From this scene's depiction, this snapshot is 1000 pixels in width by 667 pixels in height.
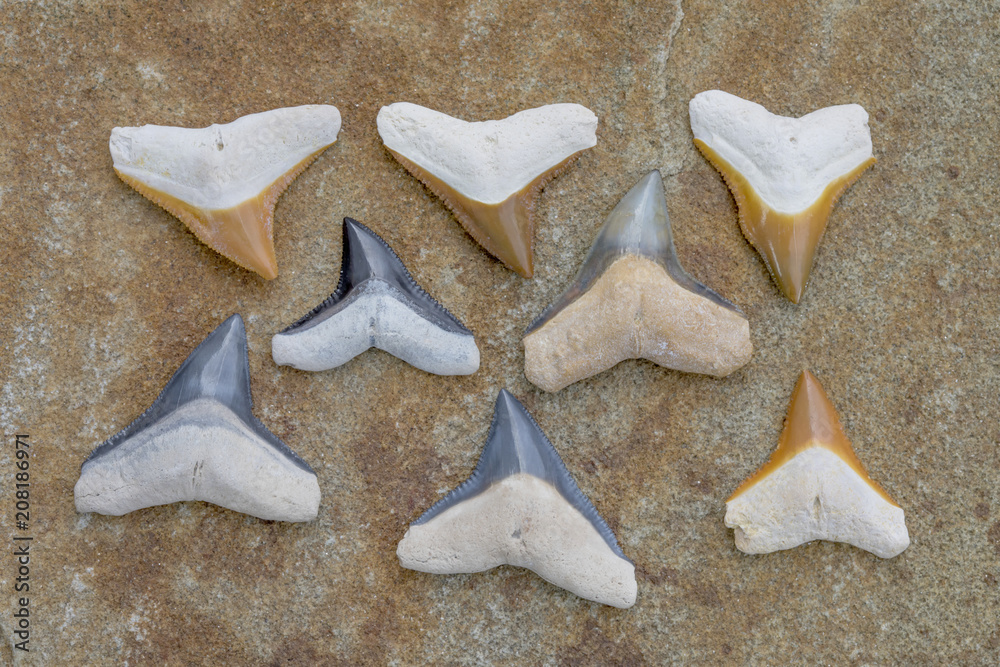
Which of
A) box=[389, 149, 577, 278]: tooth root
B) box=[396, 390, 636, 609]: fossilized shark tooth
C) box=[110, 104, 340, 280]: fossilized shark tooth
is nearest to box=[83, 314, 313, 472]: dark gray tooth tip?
box=[110, 104, 340, 280]: fossilized shark tooth

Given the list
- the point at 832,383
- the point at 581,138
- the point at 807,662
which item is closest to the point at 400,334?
the point at 581,138

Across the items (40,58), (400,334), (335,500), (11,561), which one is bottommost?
(11,561)

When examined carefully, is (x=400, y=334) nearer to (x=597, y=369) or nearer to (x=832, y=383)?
(x=597, y=369)

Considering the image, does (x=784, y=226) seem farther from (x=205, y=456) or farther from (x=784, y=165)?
(x=205, y=456)

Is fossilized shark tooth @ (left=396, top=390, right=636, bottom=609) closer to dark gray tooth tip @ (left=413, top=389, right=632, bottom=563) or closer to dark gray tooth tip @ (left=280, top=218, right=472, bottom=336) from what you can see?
dark gray tooth tip @ (left=413, top=389, right=632, bottom=563)

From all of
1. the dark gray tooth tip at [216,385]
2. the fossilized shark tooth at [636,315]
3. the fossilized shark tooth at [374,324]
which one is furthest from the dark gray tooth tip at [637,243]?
the dark gray tooth tip at [216,385]

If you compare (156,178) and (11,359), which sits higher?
(156,178)
